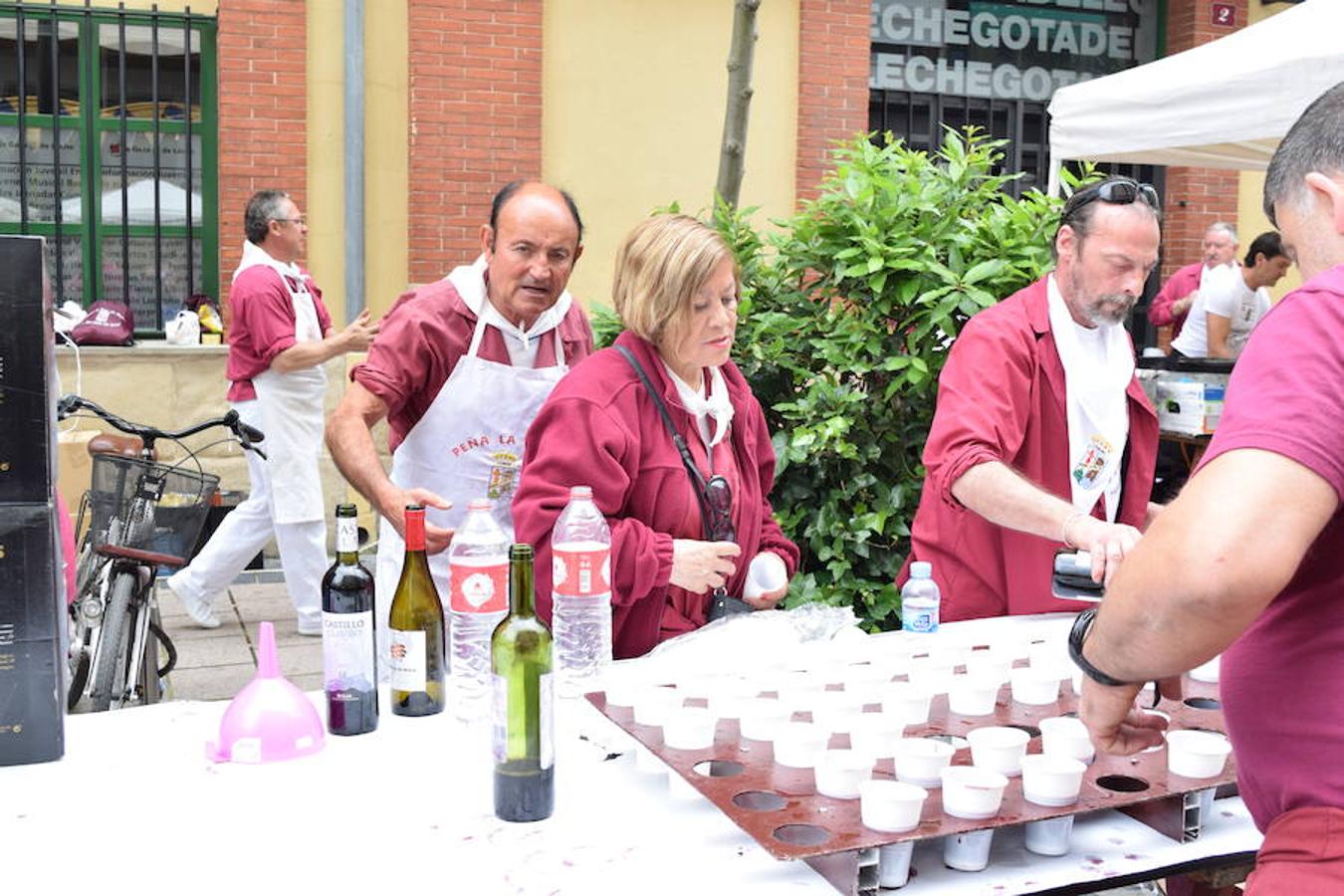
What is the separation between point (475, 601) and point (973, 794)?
107cm

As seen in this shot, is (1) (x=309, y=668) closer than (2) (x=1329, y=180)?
No

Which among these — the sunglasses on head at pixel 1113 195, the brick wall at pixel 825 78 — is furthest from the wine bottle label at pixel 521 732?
the brick wall at pixel 825 78

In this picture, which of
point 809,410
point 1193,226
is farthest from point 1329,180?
point 1193,226

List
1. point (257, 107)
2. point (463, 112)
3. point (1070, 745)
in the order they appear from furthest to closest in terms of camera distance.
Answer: point (463, 112)
point (257, 107)
point (1070, 745)

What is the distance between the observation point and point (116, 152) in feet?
29.2

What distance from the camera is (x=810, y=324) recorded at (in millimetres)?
5152

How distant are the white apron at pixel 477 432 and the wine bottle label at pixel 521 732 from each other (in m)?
1.77

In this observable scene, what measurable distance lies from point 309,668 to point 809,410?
288 cm

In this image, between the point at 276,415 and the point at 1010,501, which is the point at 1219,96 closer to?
the point at 1010,501

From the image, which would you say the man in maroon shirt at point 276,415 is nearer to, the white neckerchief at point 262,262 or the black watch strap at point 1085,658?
the white neckerchief at point 262,262

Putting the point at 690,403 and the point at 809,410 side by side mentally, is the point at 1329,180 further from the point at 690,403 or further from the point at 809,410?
the point at 809,410

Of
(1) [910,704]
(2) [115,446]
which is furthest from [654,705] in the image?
(2) [115,446]

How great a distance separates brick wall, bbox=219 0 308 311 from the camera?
8789 millimetres

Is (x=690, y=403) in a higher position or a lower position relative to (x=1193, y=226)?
lower
